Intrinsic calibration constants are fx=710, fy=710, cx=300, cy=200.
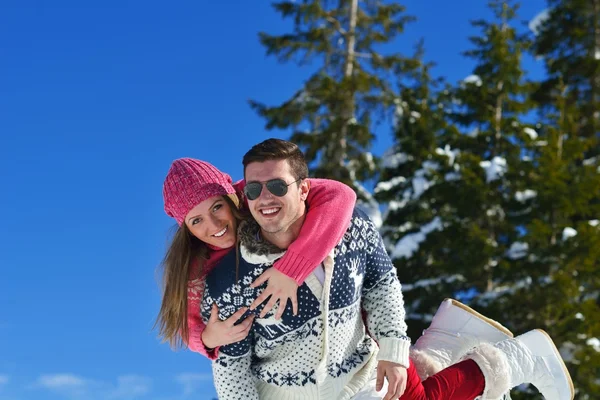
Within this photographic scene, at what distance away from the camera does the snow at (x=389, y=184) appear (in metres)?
17.5

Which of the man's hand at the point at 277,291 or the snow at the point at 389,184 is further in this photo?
the snow at the point at 389,184

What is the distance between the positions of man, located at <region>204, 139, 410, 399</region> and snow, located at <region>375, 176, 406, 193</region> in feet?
44.8

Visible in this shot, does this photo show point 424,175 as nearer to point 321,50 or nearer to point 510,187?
point 510,187

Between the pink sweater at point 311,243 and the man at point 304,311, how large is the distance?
9cm

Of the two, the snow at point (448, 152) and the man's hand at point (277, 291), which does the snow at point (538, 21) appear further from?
the man's hand at point (277, 291)

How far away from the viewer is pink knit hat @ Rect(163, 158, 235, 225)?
3541mm

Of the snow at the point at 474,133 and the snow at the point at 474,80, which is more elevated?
the snow at the point at 474,80

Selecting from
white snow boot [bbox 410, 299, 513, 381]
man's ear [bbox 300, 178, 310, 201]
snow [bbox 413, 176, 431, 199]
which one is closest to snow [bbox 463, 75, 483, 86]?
snow [bbox 413, 176, 431, 199]

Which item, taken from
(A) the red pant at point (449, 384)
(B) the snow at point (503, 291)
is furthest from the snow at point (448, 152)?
(A) the red pant at point (449, 384)

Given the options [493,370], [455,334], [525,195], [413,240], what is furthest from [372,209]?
[493,370]

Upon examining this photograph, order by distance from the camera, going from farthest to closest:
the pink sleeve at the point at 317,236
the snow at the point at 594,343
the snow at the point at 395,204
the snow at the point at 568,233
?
the snow at the point at 395,204 < the snow at the point at 568,233 < the snow at the point at 594,343 < the pink sleeve at the point at 317,236

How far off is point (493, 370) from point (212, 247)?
1.78m

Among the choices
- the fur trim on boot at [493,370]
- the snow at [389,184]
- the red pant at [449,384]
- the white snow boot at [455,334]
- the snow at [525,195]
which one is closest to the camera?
the red pant at [449,384]

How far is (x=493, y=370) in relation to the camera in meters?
4.09
